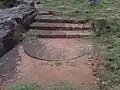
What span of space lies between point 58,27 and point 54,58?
109 centimetres

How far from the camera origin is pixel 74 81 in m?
3.29

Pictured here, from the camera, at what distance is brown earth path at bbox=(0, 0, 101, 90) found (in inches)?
134

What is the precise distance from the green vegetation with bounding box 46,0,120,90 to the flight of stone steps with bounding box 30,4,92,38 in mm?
211

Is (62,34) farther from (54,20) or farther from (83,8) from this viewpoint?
(83,8)

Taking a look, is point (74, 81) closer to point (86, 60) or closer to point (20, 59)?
point (86, 60)

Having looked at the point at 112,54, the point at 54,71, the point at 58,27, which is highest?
the point at 58,27

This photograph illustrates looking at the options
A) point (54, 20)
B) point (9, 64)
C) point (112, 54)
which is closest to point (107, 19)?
point (54, 20)

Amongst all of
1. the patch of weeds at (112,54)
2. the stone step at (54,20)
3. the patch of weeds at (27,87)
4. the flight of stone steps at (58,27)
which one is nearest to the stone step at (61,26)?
the flight of stone steps at (58,27)

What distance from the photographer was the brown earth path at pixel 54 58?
339 cm

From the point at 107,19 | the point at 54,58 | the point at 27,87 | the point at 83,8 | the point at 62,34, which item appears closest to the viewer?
the point at 27,87

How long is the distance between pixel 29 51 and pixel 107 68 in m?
1.28

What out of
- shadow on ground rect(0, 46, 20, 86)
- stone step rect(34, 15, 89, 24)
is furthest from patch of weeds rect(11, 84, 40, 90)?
stone step rect(34, 15, 89, 24)

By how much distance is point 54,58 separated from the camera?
3.93 meters

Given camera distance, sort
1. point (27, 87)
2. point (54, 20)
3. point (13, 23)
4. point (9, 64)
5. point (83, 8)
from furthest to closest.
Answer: point (83, 8) → point (54, 20) → point (13, 23) → point (9, 64) → point (27, 87)
